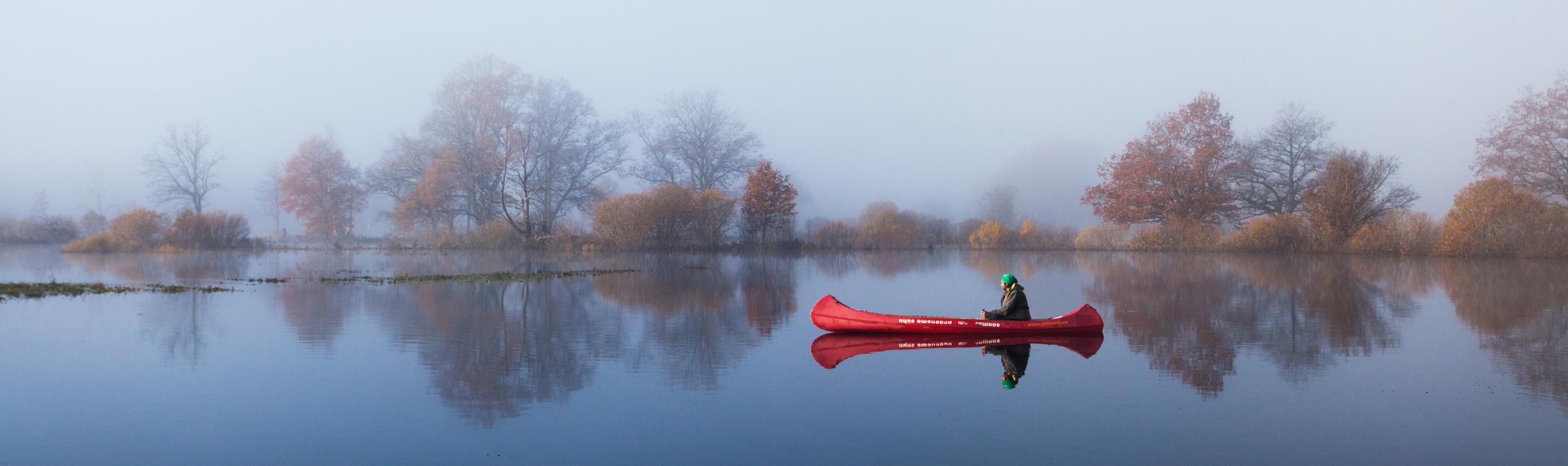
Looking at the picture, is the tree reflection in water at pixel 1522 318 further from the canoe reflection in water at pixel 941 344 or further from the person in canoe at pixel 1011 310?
the person in canoe at pixel 1011 310

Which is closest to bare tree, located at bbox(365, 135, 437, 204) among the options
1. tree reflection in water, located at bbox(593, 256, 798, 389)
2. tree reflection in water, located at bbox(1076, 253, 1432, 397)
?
tree reflection in water, located at bbox(593, 256, 798, 389)

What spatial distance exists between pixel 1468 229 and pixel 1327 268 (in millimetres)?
12243

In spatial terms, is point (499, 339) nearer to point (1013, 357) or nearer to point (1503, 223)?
point (1013, 357)

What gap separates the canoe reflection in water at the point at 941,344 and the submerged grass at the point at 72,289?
40.3 feet

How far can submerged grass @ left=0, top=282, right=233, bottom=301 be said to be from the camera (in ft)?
49.4

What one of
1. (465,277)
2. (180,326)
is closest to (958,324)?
(180,326)

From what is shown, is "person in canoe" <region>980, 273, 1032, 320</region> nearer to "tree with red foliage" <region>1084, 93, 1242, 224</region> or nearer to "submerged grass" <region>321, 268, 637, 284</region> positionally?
"submerged grass" <region>321, 268, 637, 284</region>

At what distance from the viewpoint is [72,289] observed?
51.7ft

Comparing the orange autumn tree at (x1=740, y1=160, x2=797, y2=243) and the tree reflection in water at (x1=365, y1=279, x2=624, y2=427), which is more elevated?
the orange autumn tree at (x1=740, y1=160, x2=797, y2=243)

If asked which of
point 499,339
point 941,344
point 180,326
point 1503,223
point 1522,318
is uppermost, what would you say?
point 1503,223

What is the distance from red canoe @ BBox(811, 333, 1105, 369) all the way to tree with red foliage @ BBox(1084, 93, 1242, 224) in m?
32.7

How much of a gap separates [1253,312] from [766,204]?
30.3 m

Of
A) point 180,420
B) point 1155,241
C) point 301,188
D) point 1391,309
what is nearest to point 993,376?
point 180,420

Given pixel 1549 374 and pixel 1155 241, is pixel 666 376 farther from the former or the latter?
pixel 1155 241
